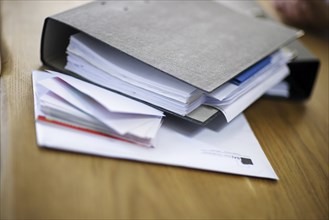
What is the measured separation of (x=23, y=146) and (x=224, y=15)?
52 centimetres

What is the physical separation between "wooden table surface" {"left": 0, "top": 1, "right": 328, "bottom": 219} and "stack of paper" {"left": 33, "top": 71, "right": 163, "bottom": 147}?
0.04 metres

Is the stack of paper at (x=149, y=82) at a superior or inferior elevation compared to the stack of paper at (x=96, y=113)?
superior

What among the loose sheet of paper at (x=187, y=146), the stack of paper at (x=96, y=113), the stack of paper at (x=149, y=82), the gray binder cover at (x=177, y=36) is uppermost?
the gray binder cover at (x=177, y=36)

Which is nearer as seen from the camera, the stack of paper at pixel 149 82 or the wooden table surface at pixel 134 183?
the wooden table surface at pixel 134 183

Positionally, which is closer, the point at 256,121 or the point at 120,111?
the point at 120,111

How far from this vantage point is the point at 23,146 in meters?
0.49

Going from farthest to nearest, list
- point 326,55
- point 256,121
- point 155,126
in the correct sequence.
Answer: point 326,55 < point 256,121 < point 155,126

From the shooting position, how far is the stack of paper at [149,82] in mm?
564

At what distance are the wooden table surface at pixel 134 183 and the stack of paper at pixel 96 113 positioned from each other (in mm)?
35

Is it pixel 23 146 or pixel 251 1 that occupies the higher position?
pixel 251 1

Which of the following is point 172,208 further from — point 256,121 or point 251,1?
point 251,1

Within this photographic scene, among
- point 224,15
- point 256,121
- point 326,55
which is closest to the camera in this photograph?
point 256,121

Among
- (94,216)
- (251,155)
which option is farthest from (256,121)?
(94,216)

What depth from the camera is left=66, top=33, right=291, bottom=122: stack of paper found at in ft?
1.85
